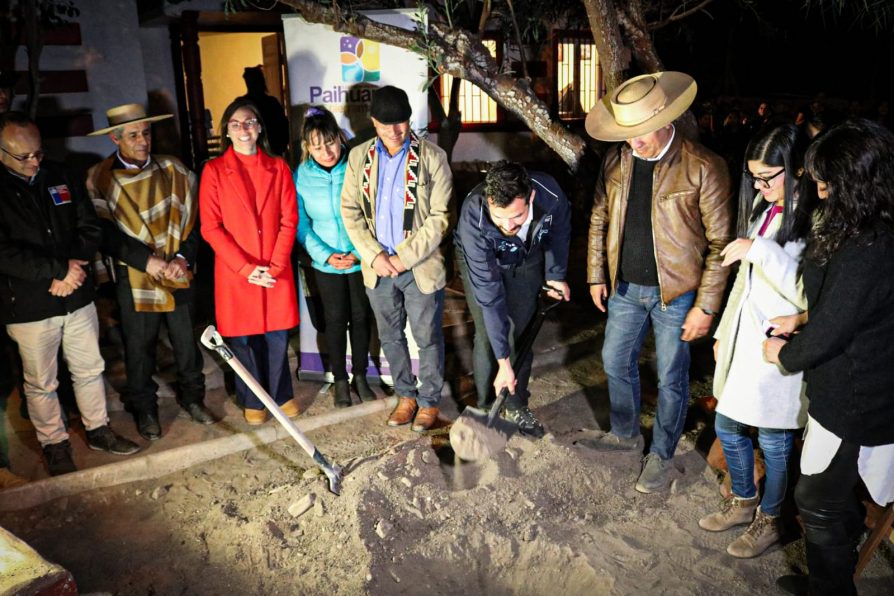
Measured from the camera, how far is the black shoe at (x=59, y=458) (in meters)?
4.41

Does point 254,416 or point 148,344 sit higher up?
point 148,344

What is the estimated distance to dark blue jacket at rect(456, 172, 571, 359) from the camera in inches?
159

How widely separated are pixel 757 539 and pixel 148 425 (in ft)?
12.2

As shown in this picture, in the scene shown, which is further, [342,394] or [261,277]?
[342,394]

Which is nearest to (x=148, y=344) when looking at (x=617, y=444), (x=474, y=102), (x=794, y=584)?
(x=617, y=444)

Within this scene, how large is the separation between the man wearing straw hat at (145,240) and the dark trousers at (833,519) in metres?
3.70

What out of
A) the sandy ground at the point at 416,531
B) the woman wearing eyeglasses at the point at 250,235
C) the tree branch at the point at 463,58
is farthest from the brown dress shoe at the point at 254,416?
the tree branch at the point at 463,58

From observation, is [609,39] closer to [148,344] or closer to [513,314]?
[513,314]

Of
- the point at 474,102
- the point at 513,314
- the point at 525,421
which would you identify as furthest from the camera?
the point at 474,102

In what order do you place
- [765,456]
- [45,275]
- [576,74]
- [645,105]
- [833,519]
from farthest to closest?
[576,74]
[45,275]
[645,105]
[765,456]
[833,519]

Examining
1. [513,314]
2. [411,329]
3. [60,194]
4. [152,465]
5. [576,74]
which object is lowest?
[152,465]

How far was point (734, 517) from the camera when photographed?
3725 millimetres

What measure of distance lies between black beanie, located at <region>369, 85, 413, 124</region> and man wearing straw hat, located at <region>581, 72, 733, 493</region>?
1.14 metres

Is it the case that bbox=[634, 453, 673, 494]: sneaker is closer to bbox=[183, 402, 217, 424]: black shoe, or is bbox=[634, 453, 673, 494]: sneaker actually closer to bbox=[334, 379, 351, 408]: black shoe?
bbox=[334, 379, 351, 408]: black shoe
